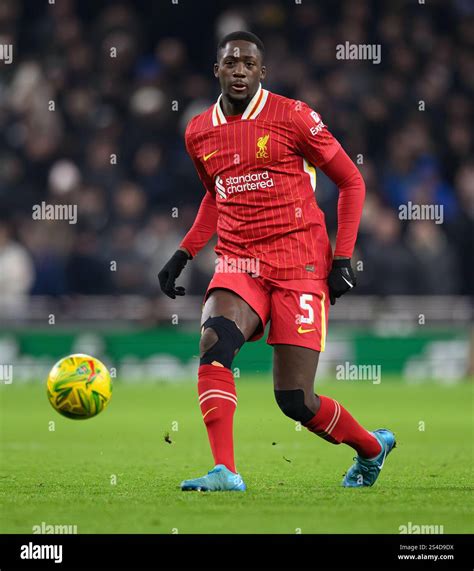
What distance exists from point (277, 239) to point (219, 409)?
962 millimetres

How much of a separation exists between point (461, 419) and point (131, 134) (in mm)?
7883

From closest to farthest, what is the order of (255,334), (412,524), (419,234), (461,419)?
(412,524)
(255,334)
(461,419)
(419,234)

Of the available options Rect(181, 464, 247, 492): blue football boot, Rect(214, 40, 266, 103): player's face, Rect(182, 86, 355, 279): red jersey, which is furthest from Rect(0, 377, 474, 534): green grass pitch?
Rect(214, 40, 266, 103): player's face

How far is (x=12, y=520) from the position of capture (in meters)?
5.67

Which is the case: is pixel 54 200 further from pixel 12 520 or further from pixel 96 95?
pixel 12 520

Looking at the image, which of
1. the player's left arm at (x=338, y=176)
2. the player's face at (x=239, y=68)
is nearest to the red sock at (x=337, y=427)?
the player's left arm at (x=338, y=176)

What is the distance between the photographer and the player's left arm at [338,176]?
22.2 feet

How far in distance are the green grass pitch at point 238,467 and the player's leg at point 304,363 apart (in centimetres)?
33

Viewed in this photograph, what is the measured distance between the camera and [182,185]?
57.0ft

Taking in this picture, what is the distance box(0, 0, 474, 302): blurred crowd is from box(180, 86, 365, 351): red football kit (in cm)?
954

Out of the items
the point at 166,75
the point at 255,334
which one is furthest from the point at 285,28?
the point at 255,334

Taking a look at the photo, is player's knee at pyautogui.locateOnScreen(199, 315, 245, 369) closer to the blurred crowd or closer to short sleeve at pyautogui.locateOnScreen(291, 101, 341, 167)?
short sleeve at pyautogui.locateOnScreen(291, 101, 341, 167)
